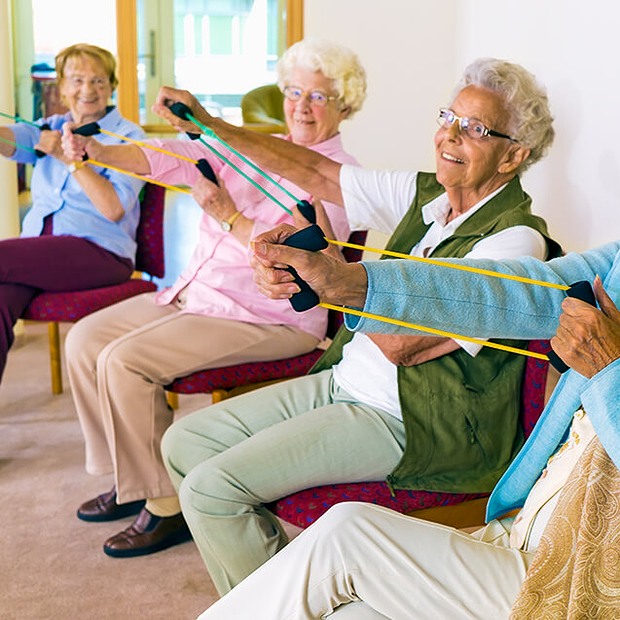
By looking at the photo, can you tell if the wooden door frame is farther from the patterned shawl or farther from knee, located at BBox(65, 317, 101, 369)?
the patterned shawl

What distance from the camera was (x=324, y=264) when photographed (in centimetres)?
123

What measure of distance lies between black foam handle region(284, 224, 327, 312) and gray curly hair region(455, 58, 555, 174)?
0.74 m

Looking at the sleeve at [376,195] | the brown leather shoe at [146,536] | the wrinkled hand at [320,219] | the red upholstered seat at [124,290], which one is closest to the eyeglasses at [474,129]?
the sleeve at [376,195]

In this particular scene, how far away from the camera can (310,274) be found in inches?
48.1

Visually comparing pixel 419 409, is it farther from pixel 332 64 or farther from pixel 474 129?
pixel 332 64

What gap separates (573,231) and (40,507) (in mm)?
1565

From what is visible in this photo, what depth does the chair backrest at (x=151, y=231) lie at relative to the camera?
318 cm

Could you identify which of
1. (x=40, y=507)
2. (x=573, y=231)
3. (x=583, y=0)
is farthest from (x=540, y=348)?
(x=40, y=507)

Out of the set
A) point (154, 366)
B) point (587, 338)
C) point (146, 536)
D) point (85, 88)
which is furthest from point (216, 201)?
point (587, 338)

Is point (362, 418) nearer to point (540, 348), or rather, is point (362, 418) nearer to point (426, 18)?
point (540, 348)

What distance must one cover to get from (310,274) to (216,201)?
114cm

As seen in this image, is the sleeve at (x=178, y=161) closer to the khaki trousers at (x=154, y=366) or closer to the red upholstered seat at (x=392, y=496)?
the khaki trousers at (x=154, y=366)

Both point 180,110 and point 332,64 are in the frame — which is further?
point 332,64

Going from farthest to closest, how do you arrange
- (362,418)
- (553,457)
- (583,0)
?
1. (583,0)
2. (362,418)
3. (553,457)
